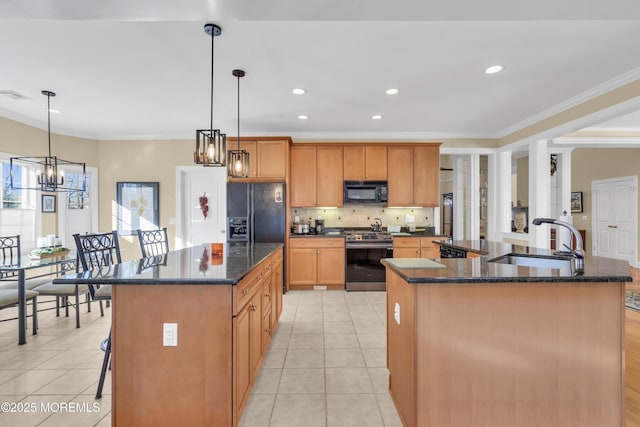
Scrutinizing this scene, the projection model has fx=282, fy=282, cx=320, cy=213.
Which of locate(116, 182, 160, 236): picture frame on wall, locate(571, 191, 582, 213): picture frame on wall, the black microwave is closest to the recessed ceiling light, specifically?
the black microwave

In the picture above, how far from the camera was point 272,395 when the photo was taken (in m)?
2.01

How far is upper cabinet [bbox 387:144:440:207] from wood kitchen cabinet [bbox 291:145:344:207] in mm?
911

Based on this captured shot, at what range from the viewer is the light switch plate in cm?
153

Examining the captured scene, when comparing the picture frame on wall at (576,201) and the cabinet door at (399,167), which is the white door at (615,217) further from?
the cabinet door at (399,167)

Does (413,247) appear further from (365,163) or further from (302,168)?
(302,168)

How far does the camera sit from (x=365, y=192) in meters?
4.86

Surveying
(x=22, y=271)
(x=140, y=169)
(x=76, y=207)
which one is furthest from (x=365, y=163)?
(x=76, y=207)

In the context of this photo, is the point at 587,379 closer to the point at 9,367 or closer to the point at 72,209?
the point at 9,367

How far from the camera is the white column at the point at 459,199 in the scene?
579cm

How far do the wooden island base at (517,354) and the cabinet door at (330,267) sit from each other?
3086 millimetres

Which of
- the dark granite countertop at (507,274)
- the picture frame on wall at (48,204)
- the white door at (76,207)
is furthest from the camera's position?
the white door at (76,207)

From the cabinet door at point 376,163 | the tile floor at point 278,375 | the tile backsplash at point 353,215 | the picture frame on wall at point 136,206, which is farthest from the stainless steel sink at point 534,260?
the picture frame on wall at point 136,206

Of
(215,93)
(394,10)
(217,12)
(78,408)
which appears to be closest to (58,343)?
(78,408)

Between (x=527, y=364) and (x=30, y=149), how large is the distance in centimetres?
Result: 649
